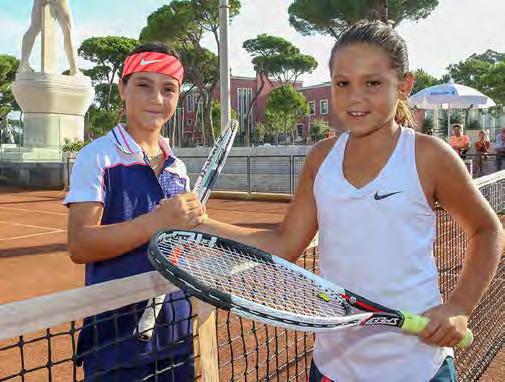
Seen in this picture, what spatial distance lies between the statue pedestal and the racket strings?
2178cm

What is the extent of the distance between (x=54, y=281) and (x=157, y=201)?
5.05 metres

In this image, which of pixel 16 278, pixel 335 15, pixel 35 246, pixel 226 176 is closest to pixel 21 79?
pixel 226 176

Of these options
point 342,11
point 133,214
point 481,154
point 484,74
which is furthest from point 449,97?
point 484,74

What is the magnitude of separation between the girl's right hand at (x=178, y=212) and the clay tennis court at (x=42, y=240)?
9.45ft

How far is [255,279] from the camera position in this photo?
1.79 m

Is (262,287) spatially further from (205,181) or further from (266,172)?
(266,172)

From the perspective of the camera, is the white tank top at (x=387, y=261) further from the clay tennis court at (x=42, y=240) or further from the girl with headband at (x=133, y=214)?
the clay tennis court at (x=42, y=240)

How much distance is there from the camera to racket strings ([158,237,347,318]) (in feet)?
5.40

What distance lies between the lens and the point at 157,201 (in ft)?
6.21

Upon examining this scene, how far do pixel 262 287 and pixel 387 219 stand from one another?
0.43 meters

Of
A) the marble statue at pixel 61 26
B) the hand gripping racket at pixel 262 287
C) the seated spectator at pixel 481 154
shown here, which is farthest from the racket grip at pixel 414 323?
the marble statue at pixel 61 26

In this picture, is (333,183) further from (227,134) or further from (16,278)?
(16,278)

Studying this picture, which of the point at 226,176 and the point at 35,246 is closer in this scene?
the point at 35,246

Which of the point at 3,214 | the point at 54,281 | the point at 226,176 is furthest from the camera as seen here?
the point at 226,176
